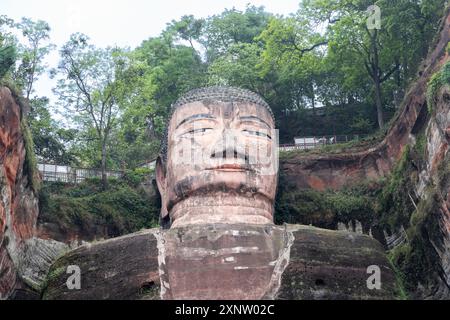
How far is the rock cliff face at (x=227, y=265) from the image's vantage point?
13.9 meters

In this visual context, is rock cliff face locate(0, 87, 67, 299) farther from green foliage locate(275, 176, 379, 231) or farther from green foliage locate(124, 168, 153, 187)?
green foliage locate(275, 176, 379, 231)

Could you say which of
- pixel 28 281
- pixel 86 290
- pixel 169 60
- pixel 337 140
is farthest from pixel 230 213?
pixel 169 60

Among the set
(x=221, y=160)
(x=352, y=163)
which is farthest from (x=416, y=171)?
(x=221, y=160)

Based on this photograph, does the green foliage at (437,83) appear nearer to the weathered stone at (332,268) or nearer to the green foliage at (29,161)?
the weathered stone at (332,268)

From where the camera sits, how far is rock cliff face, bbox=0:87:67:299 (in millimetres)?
17016

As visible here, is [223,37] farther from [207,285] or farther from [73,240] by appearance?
[207,285]

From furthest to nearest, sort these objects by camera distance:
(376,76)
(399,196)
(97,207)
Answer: (376,76) → (97,207) → (399,196)

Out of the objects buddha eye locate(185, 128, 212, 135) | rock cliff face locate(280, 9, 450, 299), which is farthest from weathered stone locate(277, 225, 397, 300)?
buddha eye locate(185, 128, 212, 135)

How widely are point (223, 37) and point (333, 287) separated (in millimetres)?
23092

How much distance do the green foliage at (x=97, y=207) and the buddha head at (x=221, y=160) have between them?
137 inches

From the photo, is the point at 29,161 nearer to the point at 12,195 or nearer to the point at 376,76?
the point at 12,195

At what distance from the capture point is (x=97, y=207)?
858 inches

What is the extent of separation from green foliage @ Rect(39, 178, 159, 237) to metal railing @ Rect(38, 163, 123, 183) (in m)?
0.54

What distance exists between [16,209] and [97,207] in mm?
3948
